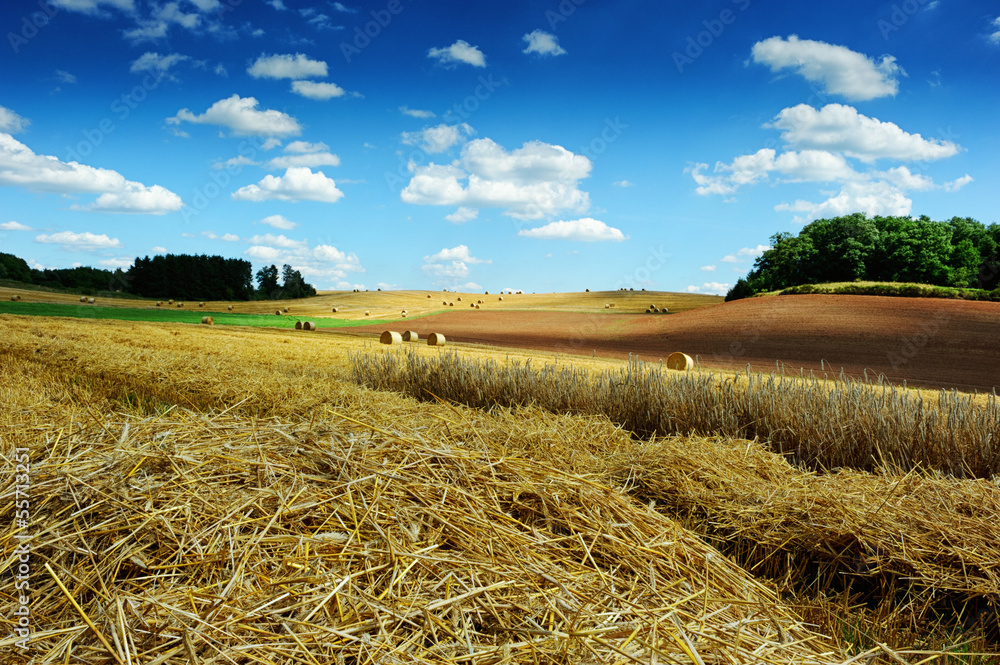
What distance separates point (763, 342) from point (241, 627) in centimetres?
2686

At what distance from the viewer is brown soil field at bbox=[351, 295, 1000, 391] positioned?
19.7 m

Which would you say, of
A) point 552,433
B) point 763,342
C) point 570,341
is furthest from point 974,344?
point 552,433

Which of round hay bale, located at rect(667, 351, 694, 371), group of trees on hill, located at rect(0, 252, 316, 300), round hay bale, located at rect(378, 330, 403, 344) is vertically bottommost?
round hay bale, located at rect(667, 351, 694, 371)

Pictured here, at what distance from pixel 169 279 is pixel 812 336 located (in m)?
57.4

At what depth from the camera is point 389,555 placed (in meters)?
2.11

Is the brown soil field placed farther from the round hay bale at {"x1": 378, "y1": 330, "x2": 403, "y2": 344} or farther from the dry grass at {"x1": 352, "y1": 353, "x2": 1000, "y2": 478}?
the dry grass at {"x1": 352, "y1": 353, "x2": 1000, "y2": 478}

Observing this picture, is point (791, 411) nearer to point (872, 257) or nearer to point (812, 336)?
point (812, 336)

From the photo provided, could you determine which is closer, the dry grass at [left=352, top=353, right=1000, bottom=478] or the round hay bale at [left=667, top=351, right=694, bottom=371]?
the dry grass at [left=352, top=353, right=1000, bottom=478]

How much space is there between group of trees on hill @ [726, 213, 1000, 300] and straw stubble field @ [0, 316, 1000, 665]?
46.7 metres

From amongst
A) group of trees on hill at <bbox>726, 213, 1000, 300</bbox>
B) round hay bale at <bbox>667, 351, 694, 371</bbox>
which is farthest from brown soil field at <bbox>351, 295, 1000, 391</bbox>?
group of trees on hill at <bbox>726, 213, 1000, 300</bbox>

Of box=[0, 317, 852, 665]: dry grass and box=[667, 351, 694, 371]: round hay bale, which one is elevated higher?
box=[0, 317, 852, 665]: dry grass

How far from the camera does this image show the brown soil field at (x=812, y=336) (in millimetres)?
19745

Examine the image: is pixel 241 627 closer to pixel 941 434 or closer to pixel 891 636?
pixel 891 636

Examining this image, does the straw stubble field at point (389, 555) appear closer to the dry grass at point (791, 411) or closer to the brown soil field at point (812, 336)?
the dry grass at point (791, 411)
